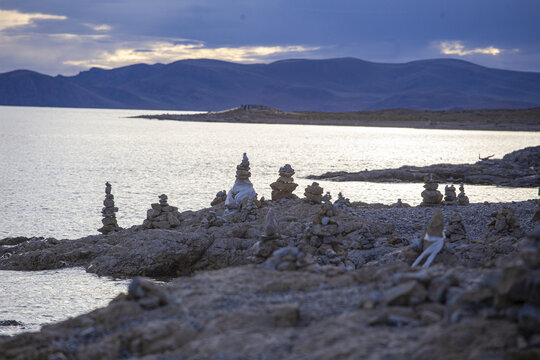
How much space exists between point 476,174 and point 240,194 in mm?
39994

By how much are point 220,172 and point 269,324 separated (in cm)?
5996

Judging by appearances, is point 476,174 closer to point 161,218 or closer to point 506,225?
point 506,225

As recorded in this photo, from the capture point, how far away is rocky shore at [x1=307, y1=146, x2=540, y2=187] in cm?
5600

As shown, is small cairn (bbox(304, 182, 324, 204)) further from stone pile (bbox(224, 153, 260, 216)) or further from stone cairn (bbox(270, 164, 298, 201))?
stone pile (bbox(224, 153, 260, 216))

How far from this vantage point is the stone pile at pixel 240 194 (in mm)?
26047

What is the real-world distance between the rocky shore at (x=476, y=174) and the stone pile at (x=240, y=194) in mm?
33560

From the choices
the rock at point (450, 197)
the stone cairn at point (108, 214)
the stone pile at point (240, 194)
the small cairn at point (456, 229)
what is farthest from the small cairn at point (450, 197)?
the stone cairn at point (108, 214)

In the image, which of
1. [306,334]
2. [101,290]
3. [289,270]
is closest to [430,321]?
[306,334]

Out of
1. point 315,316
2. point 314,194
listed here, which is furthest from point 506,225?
point 315,316

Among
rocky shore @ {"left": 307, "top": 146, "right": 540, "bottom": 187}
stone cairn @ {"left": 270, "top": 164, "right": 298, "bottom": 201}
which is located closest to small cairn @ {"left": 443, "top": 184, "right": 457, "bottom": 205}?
stone cairn @ {"left": 270, "top": 164, "right": 298, "bottom": 201}

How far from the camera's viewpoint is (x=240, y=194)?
85.8ft

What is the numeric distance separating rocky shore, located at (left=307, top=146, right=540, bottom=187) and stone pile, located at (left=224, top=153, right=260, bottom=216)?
3356 cm

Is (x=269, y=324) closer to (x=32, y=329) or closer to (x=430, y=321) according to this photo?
(x=430, y=321)

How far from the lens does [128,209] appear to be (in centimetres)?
4194
